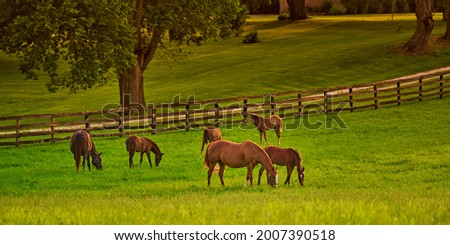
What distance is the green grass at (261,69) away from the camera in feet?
164

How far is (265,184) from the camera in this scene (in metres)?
18.8

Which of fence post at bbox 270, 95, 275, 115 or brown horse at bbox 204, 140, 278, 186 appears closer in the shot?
brown horse at bbox 204, 140, 278, 186

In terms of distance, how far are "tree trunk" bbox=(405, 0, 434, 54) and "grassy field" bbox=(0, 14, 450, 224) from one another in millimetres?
964

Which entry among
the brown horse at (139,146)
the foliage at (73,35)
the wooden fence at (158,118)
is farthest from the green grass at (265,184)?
the foliage at (73,35)

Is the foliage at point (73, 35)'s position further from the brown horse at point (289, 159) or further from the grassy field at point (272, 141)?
the brown horse at point (289, 159)

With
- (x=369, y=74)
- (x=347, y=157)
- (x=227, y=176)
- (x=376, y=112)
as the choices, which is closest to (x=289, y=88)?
(x=369, y=74)

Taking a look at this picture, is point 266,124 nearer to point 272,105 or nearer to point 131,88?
point 272,105

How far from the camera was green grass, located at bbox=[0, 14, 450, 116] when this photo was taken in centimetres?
5003

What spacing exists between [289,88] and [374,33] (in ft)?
81.8

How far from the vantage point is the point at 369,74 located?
5288cm

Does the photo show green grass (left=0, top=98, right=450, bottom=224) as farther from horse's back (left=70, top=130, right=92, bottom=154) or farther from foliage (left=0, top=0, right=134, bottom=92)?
foliage (left=0, top=0, right=134, bottom=92)

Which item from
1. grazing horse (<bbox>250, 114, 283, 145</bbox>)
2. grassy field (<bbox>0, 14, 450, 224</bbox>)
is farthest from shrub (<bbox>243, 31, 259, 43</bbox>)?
grazing horse (<bbox>250, 114, 283, 145</bbox>)

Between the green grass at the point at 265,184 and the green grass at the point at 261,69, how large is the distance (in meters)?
14.0

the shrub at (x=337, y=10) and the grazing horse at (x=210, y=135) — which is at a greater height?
the shrub at (x=337, y=10)
